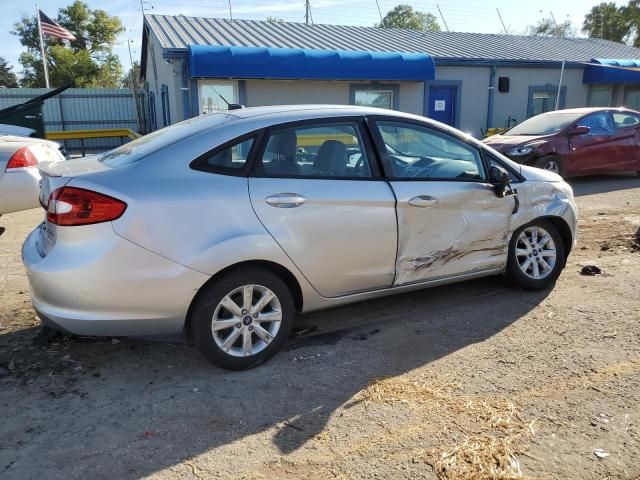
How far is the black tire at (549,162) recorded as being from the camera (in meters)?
10.1

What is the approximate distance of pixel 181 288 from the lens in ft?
10.8

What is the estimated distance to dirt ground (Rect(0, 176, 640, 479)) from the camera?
271 cm

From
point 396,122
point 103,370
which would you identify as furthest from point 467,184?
point 103,370

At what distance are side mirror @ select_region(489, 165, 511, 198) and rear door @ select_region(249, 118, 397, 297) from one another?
998 mm

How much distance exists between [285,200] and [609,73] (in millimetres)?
18594

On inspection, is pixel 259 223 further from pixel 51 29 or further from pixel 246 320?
pixel 51 29

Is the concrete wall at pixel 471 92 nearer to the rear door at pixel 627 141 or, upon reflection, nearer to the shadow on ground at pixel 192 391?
the rear door at pixel 627 141

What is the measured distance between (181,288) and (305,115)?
146 cm

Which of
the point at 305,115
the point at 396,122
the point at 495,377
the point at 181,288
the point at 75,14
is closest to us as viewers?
the point at 181,288

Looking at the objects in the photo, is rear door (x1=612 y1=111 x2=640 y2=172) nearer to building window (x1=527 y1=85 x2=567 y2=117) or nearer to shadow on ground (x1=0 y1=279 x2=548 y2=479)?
building window (x1=527 y1=85 x2=567 y2=117)

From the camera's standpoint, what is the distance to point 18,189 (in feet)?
21.1

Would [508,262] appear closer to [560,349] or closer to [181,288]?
[560,349]

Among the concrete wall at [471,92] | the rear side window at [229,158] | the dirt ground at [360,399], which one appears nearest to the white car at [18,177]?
the dirt ground at [360,399]

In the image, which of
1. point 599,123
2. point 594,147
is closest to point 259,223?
point 594,147
